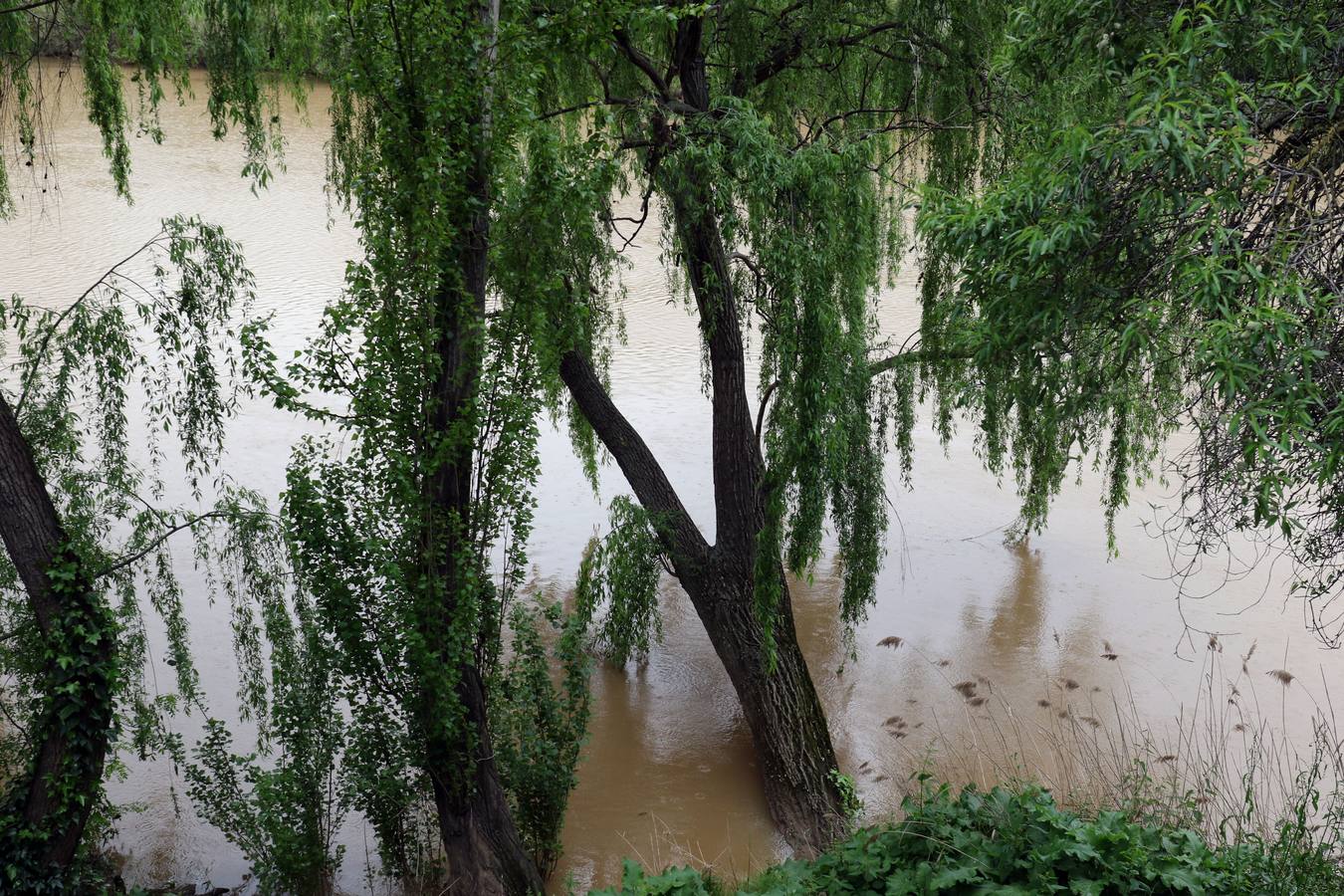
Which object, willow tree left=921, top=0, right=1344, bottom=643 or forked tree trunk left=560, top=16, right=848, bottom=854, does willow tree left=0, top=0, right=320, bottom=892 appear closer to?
forked tree trunk left=560, top=16, right=848, bottom=854

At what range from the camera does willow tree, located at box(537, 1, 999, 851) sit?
6266mm

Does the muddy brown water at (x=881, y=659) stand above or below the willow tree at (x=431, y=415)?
below

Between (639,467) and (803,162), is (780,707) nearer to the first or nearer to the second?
(639,467)

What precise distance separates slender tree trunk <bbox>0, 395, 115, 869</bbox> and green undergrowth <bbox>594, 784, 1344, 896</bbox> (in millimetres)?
2665

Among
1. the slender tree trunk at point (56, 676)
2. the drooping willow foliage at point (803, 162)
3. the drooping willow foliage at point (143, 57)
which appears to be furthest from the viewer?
the drooping willow foliage at point (803, 162)

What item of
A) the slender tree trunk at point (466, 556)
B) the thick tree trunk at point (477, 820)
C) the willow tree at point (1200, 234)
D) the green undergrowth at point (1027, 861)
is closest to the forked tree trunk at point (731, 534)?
the slender tree trunk at point (466, 556)

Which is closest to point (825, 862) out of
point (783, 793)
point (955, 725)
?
point (783, 793)

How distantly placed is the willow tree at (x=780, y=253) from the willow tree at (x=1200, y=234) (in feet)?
5.64

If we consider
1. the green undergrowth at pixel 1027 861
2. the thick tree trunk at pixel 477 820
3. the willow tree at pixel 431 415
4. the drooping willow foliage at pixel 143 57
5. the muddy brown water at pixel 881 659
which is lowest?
the muddy brown water at pixel 881 659

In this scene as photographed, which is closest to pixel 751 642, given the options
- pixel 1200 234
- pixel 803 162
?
pixel 803 162

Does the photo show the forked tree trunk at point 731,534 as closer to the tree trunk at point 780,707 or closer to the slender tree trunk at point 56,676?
the tree trunk at point 780,707

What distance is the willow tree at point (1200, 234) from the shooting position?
10.9 feet

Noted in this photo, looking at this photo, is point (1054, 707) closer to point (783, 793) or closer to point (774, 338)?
point (783, 793)

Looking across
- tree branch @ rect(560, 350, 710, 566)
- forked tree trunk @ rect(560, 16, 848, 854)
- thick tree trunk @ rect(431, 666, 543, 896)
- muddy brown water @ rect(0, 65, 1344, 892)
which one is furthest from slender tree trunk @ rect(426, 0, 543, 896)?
tree branch @ rect(560, 350, 710, 566)
